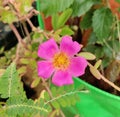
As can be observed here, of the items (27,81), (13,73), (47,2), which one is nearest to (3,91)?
(13,73)

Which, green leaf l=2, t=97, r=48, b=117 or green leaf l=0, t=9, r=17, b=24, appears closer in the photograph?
green leaf l=2, t=97, r=48, b=117

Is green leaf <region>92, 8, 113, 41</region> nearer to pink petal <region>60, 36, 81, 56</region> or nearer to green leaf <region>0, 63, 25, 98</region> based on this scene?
pink petal <region>60, 36, 81, 56</region>

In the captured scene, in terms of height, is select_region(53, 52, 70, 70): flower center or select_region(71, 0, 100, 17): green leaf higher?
select_region(71, 0, 100, 17): green leaf

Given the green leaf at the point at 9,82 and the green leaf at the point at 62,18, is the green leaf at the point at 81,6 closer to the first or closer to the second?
the green leaf at the point at 62,18

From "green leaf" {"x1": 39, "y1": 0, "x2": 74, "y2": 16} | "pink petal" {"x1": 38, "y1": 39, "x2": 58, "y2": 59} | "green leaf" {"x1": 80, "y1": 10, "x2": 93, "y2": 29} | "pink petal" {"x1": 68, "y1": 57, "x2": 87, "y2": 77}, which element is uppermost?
"green leaf" {"x1": 39, "y1": 0, "x2": 74, "y2": 16}

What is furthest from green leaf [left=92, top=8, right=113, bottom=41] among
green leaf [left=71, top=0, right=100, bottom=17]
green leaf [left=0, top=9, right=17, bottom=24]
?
green leaf [left=0, top=9, right=17, bottom=24]

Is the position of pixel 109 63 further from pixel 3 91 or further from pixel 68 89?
pixel 3 91

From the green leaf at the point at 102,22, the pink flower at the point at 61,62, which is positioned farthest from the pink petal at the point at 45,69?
the green leaf at the point at 102,22
